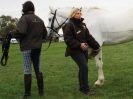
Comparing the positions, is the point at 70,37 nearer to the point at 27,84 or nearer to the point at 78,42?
the point at 78,42

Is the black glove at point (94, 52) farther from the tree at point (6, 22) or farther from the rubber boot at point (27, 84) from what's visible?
the tree at point (6, 22)

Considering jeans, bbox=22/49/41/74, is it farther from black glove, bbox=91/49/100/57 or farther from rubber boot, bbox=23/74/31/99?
black glove, bbox=91/49/100/57

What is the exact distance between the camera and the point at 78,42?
9844mm

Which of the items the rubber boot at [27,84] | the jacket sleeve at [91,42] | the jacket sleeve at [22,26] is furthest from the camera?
the jacket sleeve at [91,42]

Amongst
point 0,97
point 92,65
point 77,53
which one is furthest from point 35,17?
point 92,65

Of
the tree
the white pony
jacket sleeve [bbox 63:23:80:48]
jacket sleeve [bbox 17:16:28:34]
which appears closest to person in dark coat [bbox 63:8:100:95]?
jacket sleeve [bbox 63:23:80:48]

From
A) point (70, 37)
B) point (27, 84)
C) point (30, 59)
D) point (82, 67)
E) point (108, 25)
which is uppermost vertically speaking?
point (108, 25)

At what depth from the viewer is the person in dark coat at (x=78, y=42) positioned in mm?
9836

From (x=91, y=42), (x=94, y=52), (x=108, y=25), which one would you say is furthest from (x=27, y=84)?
(x=108, y=25)

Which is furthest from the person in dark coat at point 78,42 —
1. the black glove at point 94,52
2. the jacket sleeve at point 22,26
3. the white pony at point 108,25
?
the jacket sleeve at point 22,26

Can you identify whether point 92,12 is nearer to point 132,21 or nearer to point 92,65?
point 132,21

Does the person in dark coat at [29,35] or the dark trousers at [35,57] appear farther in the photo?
the dark trousers at [35,57]

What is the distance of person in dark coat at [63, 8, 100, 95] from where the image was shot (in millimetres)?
9836

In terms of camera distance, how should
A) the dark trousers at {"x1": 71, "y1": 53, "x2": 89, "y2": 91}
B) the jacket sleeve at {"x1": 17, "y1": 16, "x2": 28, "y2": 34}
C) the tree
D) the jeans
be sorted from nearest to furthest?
the jacket sleeve at {"x1": 17, "y1": 16, "x2": 28, "y2": 34}
the jeans
the dark trousers at {"x1": 71, "y1": 53, "x2": 89, "y2": 91}
the tree
